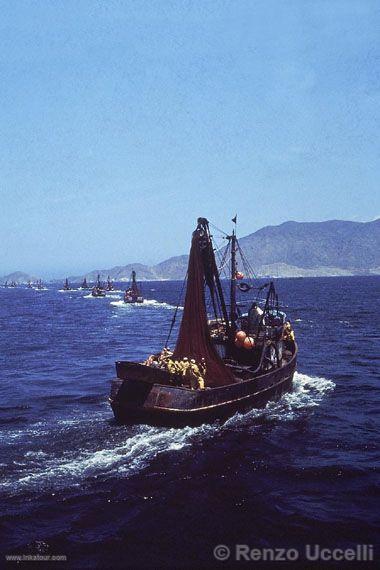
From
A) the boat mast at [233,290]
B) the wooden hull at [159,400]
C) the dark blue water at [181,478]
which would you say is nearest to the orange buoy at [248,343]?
the boat mast at [233,290]

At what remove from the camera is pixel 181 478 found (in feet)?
55.9

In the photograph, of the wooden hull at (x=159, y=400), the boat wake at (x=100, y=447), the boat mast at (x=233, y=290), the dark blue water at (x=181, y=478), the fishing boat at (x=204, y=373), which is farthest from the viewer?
the boat mast at (x=233, y=290)

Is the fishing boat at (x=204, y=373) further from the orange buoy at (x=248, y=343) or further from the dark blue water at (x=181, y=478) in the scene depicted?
the dark blue water at (x=181, y=478)

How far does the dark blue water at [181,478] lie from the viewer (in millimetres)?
13094

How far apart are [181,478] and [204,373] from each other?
7495 millimetres

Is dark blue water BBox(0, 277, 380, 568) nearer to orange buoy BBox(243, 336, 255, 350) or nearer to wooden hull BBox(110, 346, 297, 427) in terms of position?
wooden hull BBox(110, 346, 297, 427)

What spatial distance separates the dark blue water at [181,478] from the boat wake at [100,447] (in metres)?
0.06

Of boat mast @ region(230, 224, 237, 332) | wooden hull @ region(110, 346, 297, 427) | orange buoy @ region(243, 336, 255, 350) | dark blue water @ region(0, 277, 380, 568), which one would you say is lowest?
dark blue water @ region(0, 277, 380, 568)

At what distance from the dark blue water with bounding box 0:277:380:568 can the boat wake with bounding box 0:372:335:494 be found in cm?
6

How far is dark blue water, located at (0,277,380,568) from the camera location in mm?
13094

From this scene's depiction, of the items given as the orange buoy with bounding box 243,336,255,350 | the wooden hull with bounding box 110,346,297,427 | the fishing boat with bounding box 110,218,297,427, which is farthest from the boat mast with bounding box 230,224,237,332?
the wooden hull with bounding box 110,346,297,427

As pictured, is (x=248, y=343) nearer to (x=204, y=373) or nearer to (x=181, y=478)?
(x=204, y=373)

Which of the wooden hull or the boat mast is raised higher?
the boat mast

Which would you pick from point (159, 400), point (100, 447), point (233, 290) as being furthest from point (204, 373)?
point (233, 290)
